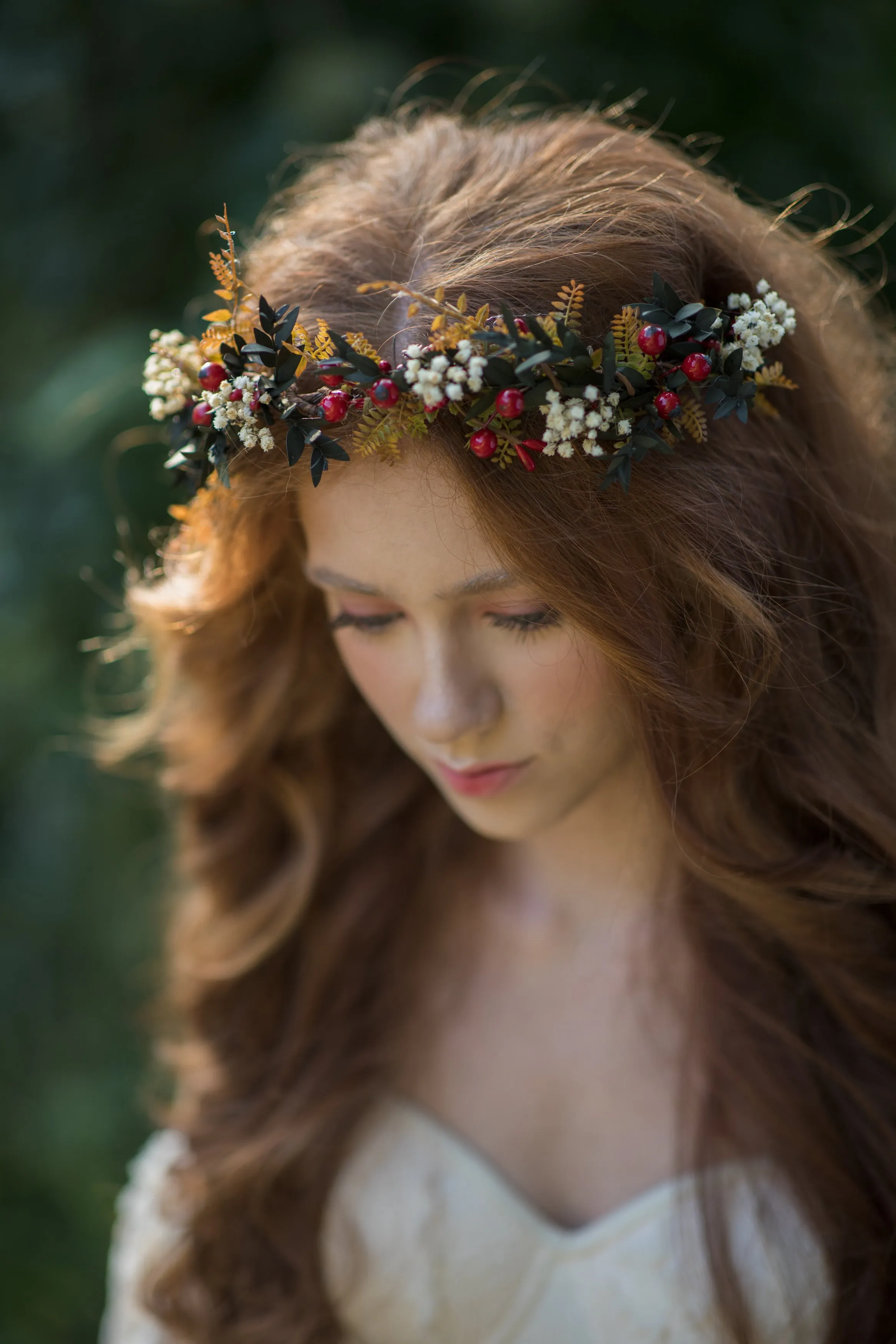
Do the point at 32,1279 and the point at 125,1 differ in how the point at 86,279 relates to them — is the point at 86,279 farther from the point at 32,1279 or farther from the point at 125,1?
the point at 32,1279

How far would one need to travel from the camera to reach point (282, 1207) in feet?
4.60

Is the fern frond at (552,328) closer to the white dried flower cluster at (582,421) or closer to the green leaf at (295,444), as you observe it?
the white dried flower cluster at (582,421)

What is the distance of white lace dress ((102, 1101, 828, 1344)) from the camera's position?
1.20m

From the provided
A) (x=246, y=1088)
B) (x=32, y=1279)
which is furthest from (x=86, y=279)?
(x=32, y=1279)

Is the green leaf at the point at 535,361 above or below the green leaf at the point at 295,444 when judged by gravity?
below

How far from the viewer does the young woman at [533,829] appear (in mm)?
1012

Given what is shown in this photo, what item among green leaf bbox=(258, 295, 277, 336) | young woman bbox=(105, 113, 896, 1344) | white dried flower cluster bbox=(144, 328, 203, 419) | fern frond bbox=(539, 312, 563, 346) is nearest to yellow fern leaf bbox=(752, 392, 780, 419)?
young woman bbox=(105, 113, 896, 1344)

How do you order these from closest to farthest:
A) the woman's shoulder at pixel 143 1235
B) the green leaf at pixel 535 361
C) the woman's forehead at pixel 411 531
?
the green leaf at pixel 535 361, the woman's forehead at pixel 411 531, the woman's shoulder at pixel 143 1235

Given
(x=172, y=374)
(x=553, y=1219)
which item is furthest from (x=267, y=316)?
(x=553, y=1219)

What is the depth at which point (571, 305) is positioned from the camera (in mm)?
927

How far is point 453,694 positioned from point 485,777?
0.13 metres

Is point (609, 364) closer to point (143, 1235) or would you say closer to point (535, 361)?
point (535, 361)

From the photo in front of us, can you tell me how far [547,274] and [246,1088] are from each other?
1.16m

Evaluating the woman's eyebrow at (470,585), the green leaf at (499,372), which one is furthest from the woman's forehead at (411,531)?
the green leaf at (499,372)
